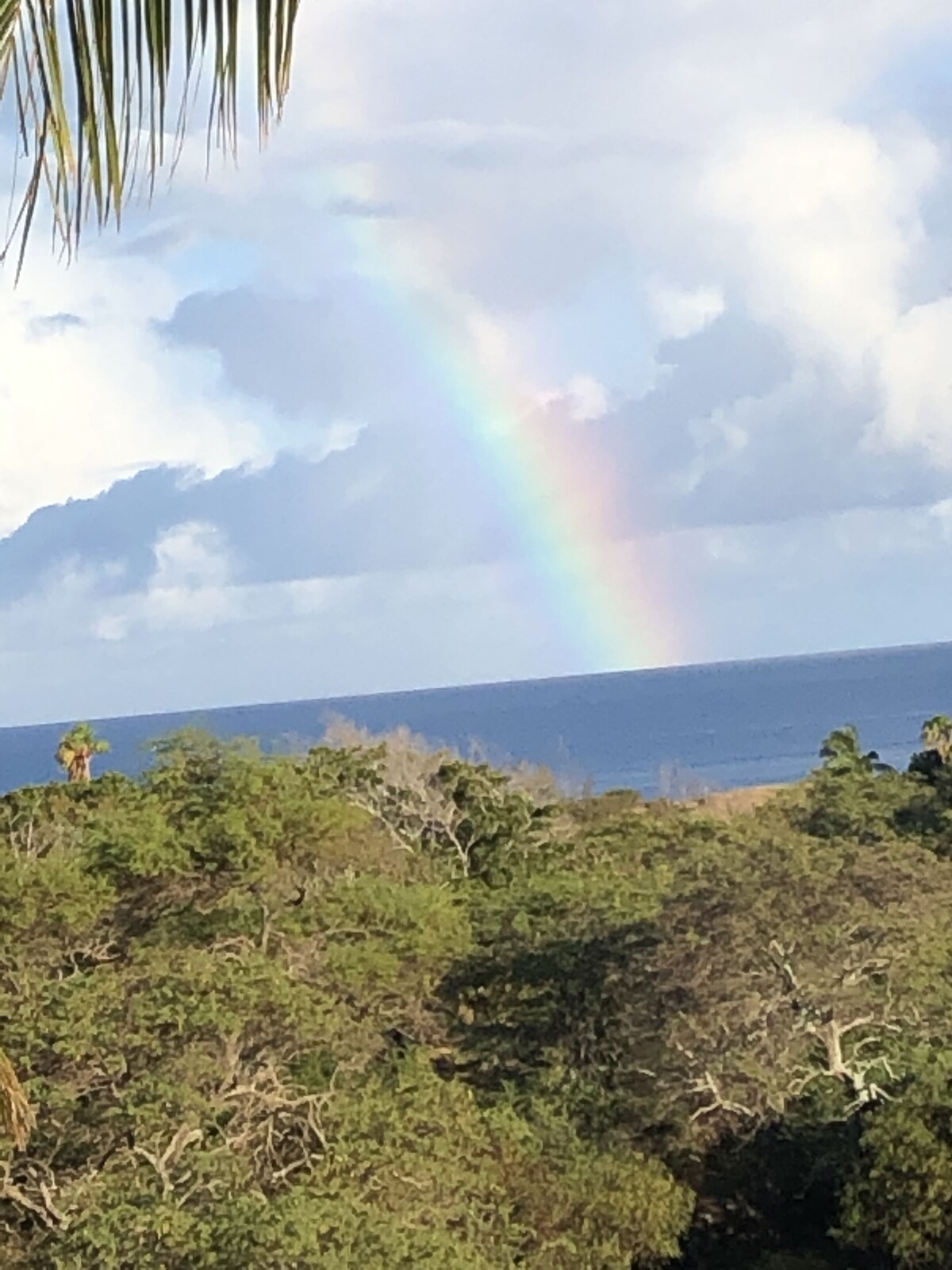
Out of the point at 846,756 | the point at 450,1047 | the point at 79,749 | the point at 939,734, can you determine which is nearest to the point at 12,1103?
the point at 450,1047

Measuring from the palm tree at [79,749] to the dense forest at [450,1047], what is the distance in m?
17.3

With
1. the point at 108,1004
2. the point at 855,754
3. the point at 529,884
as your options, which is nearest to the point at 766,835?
the point at 529,884

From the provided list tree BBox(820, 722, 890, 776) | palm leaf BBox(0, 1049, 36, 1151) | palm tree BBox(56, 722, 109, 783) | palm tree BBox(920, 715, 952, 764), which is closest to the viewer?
palm leaf BBox(0, 1049, 36, 1151)

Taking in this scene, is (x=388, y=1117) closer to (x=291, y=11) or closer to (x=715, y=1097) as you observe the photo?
(x=715, y=1097)

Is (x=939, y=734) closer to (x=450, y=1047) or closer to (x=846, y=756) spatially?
(x=846, y=756)

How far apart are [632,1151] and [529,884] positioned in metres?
5.11

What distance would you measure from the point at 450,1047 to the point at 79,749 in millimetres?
22515

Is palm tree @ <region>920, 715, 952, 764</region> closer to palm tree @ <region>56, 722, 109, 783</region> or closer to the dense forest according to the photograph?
the dense forest

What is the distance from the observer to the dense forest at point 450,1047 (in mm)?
13305

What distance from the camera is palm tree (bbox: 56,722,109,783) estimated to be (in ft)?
127

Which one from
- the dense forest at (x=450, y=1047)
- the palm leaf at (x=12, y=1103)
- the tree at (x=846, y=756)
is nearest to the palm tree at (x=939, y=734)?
the tree at (x=846, y=756)

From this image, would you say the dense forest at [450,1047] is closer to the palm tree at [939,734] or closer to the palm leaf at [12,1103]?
the palm leaf at [12,1103]

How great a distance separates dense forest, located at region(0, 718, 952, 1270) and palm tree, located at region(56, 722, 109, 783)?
1733 cm

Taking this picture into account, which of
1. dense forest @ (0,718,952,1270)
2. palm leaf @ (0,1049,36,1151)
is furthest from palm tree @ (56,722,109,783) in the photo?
palm leaf @ (0,1049,36,1151)
